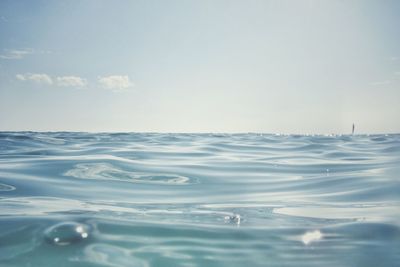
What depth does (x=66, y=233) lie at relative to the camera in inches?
83.4

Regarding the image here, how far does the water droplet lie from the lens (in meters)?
2.01

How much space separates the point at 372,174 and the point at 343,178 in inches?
28.3

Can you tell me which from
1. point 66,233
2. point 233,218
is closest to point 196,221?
point 233,218

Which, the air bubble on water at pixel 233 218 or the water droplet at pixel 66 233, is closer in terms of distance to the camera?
the water droplet at pixel 66 233

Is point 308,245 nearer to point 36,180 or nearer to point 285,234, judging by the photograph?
point 285,234

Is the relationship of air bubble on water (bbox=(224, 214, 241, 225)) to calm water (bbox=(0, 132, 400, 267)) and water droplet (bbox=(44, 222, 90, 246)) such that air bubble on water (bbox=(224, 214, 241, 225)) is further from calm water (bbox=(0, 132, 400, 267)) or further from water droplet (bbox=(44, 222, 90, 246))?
water droplet (bbox=(44, 222, 90, 246))

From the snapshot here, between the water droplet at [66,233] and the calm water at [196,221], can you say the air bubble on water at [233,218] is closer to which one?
the calm water at [196,221]

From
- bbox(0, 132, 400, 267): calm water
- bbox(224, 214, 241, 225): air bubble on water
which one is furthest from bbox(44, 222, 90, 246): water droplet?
bbox(224, 214, 241, 225): air bubble on water

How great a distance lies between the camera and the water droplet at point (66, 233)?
2008 millimetres

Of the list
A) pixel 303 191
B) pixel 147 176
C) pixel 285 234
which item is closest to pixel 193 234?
pixel 285 234

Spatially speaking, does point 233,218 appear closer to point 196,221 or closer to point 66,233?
point 196,221

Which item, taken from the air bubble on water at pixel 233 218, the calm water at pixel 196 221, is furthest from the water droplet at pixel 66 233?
the air bubble on water at pixel 233 218

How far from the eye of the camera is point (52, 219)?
2.47 meters

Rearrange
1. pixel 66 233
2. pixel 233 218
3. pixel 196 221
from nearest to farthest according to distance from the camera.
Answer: pixel 66 233 → pixel 196 221 → pixel 233 218
